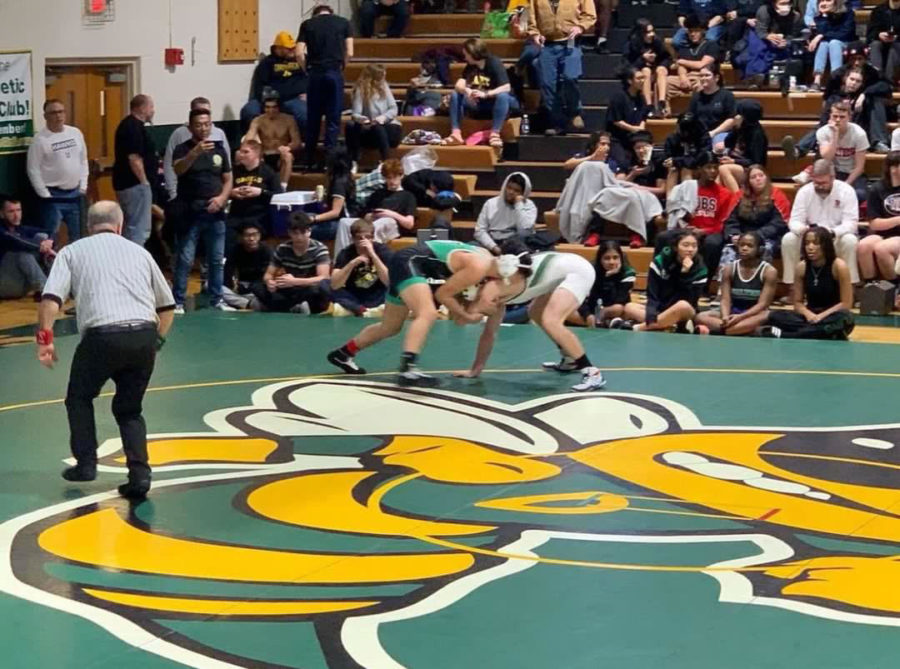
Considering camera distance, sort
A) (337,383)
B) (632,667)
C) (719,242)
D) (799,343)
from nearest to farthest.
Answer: (632,667) → (337,383) → (799,343) → (719,242)

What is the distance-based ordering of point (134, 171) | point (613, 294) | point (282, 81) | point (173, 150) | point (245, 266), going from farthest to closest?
point (282, 81)
point (173, 150)
point (134, 171)
point (245, 266)
point (613, 294)

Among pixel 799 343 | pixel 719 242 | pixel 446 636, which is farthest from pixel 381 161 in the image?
pixel 446 636

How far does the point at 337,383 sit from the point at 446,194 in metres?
5.59

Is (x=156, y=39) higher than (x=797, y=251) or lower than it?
higher

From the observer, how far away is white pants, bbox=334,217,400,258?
15656 millimetres

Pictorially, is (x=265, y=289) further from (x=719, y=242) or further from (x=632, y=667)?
(x=632, y=667)

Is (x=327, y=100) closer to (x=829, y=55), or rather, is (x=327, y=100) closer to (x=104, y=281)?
(x=829, y=55)

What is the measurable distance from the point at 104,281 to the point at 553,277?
4.05 m

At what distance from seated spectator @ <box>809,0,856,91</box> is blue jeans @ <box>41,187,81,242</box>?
304 inches

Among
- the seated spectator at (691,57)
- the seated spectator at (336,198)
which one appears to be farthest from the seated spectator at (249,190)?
the seated spectator at (691,57)

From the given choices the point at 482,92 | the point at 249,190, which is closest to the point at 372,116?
the point at 482,92

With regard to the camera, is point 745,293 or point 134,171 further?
point 134,171

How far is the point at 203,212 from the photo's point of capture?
14891 millimetres

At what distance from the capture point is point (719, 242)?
14.5 metres
